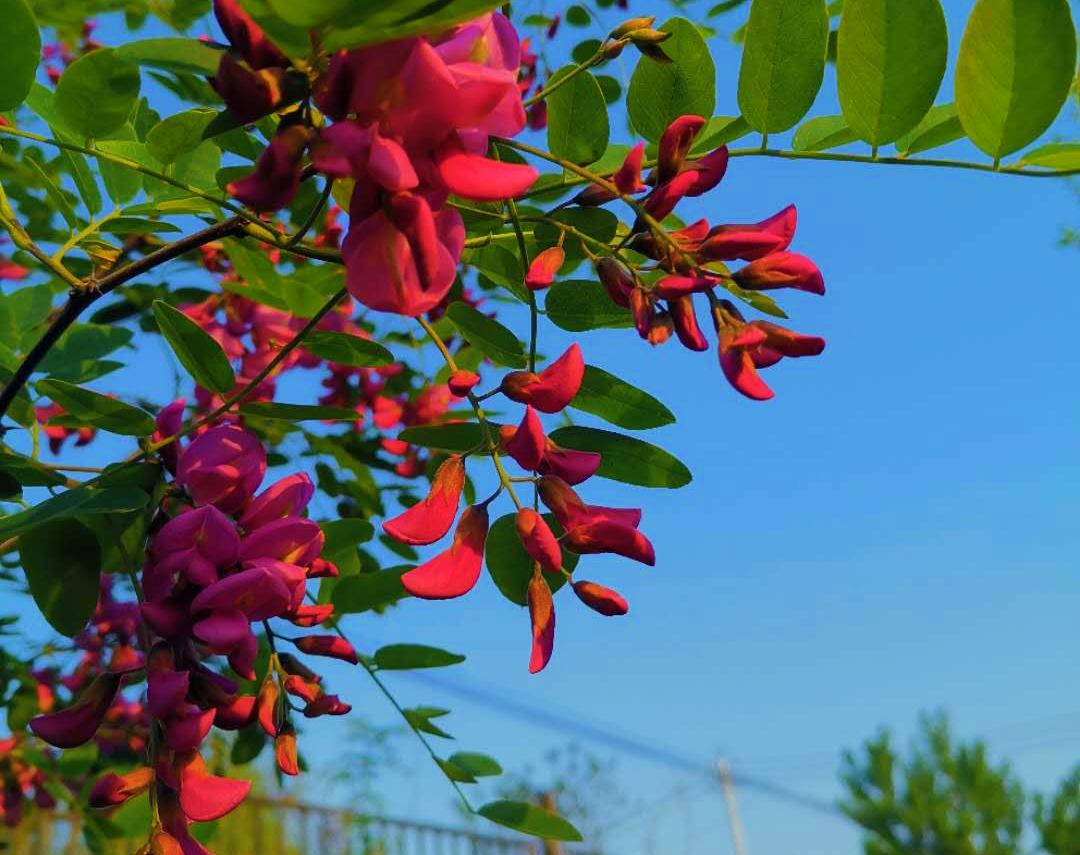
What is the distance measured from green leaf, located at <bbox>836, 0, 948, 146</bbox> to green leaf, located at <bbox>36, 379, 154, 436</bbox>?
1.85 feet

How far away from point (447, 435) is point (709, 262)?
31 centimetres

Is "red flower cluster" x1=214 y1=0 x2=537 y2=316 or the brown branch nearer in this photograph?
"red flower cluster" x1=214 y1=0 x2=537 y2=316

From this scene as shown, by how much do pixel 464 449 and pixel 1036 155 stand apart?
1.47 ft

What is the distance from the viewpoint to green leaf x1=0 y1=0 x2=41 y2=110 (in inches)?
22.0

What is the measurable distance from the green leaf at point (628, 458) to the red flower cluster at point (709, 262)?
18cm

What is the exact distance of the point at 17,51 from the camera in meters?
0.59

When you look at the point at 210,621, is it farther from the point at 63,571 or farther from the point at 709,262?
the point at 709,262

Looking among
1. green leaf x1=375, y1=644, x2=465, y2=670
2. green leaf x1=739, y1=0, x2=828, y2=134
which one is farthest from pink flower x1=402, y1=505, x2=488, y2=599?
green leaf x1=375, y1=644, x2=465, y2=670

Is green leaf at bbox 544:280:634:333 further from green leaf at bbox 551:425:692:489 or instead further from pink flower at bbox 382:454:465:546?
pink flower at bbox 382:454:465:546

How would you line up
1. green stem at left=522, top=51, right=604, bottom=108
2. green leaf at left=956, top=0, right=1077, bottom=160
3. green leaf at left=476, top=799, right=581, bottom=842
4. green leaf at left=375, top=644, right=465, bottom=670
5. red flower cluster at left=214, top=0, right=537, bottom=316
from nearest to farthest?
red flower cluster at left=214, top=0, right=537, bottom=316 < green leaf at left=956, top=0, right=1077, bottom=160 < green stem at left=522, top=51, right=604, bottom=108 < green leaf at left=476, top=799, right=581, bottom=842 < green leaf at left=375, top=644, right=465, bottom=670

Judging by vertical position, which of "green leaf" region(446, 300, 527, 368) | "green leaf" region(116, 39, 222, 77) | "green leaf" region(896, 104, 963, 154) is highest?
"green leaf" region(896, 104, 963, 154)

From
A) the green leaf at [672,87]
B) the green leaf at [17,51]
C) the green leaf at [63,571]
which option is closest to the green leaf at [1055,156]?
the green leaf at [672,87]

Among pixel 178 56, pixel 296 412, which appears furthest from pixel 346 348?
pixel 178 56

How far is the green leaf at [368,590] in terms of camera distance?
3.21 ft
